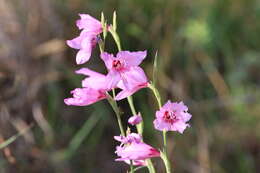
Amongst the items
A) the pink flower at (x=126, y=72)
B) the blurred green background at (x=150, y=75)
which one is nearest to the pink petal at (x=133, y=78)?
the pink flower at (x=126, y=72)

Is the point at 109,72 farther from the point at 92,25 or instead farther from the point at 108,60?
the point at 92,25

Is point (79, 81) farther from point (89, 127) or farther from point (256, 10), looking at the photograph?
point (256, 10)

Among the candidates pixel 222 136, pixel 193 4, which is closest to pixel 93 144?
pixel 222 136

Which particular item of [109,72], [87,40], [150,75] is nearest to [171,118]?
[109,72]

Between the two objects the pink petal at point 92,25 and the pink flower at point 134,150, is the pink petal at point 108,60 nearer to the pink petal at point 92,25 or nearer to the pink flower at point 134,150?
the pink petal at point 92,25

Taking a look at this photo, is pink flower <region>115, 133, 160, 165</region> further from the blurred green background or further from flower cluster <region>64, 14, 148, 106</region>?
the blurred green background
